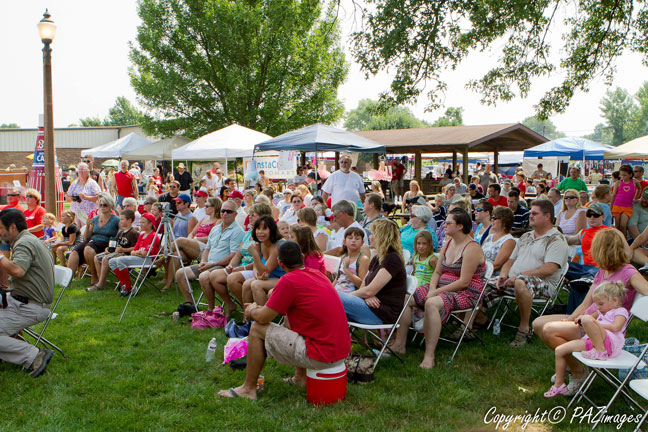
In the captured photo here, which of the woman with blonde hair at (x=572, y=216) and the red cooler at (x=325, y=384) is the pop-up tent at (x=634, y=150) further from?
the red cooler at (x=325, y=384)

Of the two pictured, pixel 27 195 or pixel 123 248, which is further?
pixel 27 195

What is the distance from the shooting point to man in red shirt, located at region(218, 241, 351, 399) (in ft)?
11.6

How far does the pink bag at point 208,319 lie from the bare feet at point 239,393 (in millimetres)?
1808

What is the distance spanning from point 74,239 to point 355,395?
6117mm

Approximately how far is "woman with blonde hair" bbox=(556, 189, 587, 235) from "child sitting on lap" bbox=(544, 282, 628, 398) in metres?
3.55

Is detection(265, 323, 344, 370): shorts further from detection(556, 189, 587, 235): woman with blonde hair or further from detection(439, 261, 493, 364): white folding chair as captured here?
detection(556, 189, 587, 235): woman with blonde hair

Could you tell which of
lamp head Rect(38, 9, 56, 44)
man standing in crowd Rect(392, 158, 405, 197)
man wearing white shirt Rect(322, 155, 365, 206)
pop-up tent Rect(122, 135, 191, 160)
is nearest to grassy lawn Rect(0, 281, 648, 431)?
man wearing white shirt Rect(322, 155, 365, 206)

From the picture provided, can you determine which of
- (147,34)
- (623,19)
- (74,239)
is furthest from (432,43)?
(147,34)

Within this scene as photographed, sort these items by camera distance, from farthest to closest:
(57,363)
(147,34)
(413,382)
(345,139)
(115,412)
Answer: (147,34) → (345,139) → (57,363) → (413,382) → (115,412)

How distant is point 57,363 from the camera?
4523 millimetres

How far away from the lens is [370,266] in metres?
4.62

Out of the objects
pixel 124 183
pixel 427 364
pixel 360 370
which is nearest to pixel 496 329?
pixel 427 364

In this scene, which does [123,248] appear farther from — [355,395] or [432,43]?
[432,43]

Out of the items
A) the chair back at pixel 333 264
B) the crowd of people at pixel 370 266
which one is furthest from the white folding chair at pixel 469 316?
the chair back at pixel 333 264
